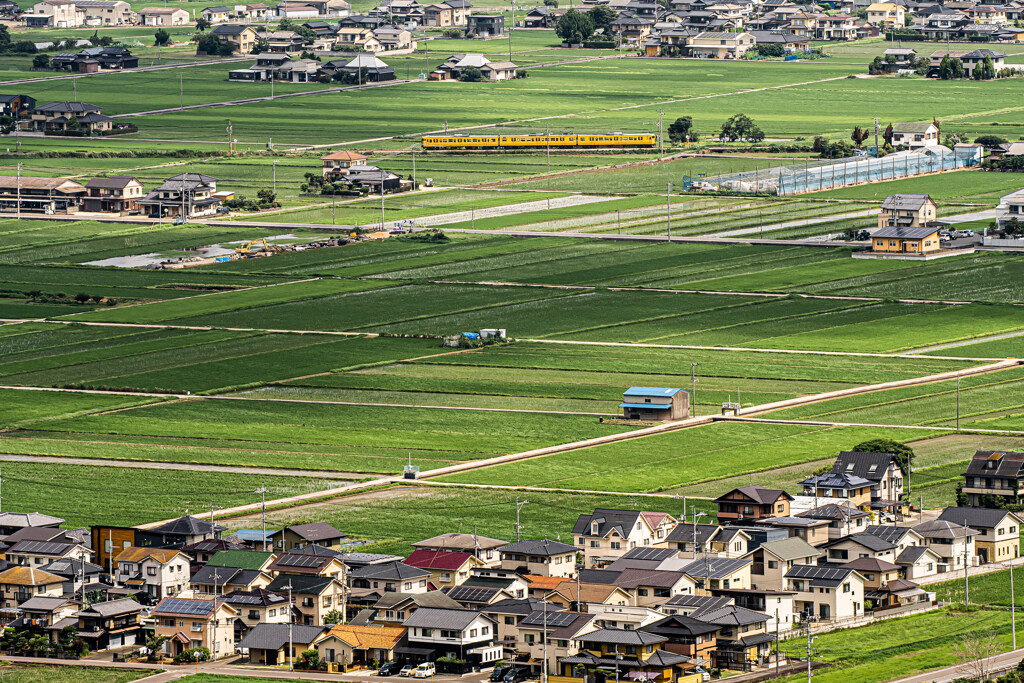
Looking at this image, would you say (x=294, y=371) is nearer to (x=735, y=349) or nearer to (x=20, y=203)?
(x=735, y=349)

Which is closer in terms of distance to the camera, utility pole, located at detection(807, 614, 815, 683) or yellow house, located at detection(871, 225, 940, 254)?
utility pole, located at detection(807, 614, 815, 683)

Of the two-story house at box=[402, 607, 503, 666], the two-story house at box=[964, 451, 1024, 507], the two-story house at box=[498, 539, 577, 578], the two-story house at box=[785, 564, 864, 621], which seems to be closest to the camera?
the two-story house at box=[402, 607, 503, 666]

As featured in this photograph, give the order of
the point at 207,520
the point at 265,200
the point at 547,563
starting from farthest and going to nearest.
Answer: the point at 265,200
the point at 207,520
the point at 547,563

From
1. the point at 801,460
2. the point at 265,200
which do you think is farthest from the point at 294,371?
the point at 265,200

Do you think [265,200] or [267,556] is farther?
Answer: [265,200]

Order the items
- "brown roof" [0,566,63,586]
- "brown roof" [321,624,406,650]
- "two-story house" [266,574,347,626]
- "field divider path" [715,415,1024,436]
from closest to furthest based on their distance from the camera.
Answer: "brown roof" [321,624,406,650]
"two-story house" [266,574,347,626]
"brown roof" [0,566,63,586]
"field divider path" [715,415,1024,436]

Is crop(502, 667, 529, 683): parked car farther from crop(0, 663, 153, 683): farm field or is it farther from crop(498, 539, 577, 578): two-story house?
crop(0, 663, 153, 683): farm field

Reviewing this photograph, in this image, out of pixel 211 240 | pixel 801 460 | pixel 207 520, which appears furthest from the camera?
pixel 211 240

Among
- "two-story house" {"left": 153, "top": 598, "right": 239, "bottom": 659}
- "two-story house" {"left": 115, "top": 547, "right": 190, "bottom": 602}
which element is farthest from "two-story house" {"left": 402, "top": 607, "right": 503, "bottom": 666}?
"two-story house" {"left": 115, "top": 547, "right": 190, "bottom": 602}
